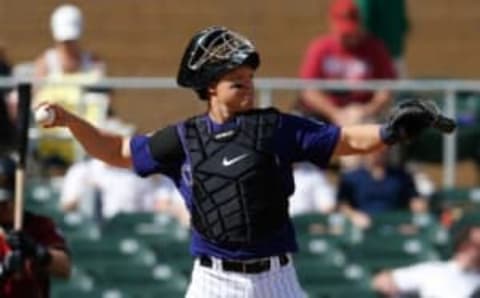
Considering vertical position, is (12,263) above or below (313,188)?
A: above

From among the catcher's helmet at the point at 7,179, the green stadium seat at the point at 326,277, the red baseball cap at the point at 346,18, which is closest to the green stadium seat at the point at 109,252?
the green stadium seat at the point at 326,277

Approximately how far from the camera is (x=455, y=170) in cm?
1283

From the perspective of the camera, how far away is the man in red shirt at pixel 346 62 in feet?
39.7

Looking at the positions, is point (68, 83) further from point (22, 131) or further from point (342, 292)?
point (22, 131)

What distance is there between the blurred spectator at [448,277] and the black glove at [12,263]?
3.04m

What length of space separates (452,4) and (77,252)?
615cm

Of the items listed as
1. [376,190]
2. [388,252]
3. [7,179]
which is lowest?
[388,252]

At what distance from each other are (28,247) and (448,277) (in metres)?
3.08

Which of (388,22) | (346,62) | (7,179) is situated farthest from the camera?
(388,22)

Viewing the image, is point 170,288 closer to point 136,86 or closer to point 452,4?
point 136,86

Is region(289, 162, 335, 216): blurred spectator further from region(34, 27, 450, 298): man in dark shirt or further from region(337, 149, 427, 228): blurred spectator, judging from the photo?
region(34, 27, 450, 298): man in dark shirt

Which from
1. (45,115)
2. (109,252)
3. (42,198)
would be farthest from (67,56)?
(45,115)

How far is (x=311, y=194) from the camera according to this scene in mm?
11828

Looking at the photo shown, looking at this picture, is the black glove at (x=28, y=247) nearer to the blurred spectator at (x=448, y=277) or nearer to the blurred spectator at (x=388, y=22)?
the blurred spectator at (x=448, y=277)
